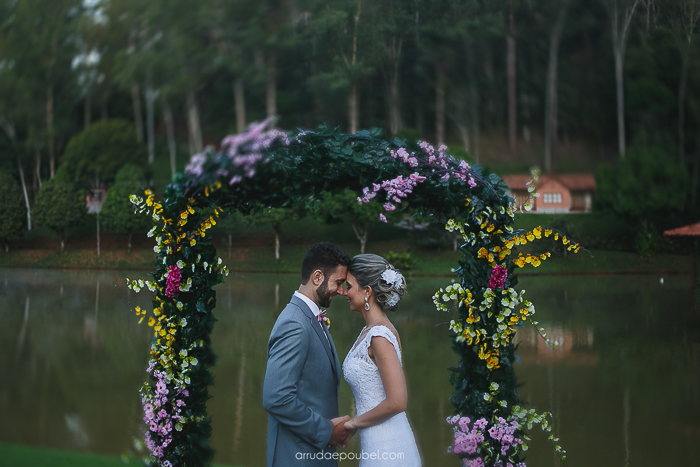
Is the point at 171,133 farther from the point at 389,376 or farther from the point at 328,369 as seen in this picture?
the point at 389,376

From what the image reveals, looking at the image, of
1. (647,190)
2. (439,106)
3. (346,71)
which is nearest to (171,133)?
(346,71)

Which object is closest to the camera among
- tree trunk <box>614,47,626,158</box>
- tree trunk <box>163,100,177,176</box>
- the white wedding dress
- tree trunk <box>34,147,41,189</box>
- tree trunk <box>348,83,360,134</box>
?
the white wedding dress

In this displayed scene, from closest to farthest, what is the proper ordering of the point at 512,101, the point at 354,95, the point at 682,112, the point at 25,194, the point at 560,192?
the point at 25,194 → the point at 354,95 → the point at 682,112 → the point at 560,192 → the point at 512,101

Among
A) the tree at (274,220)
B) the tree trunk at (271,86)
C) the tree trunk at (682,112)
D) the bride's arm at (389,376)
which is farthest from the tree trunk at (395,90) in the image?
the bride's arm at (389,376)

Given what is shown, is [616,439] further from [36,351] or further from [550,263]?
[36,351]

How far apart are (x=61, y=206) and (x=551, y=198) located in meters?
7.37

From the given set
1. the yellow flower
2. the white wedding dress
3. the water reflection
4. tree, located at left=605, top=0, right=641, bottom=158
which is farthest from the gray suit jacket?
tree, located at left=605, top=0, right=641, bottom=158

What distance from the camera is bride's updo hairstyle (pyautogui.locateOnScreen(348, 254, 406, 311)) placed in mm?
2193

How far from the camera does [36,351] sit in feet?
20.4

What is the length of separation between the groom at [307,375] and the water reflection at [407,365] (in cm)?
263

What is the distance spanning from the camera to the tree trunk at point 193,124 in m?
7.27

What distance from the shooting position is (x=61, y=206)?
6.85 metres

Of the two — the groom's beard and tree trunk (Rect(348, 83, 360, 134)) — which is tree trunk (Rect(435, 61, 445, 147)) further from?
the groom's beard

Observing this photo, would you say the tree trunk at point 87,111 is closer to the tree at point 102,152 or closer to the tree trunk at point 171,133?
the tree at point 102,152
